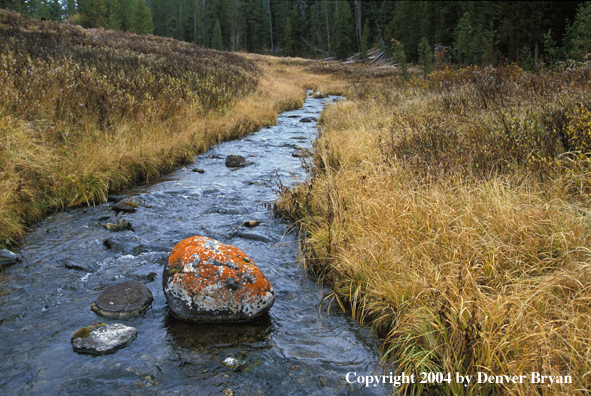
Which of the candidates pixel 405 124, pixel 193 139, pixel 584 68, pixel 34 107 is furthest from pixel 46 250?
pixel 584 68

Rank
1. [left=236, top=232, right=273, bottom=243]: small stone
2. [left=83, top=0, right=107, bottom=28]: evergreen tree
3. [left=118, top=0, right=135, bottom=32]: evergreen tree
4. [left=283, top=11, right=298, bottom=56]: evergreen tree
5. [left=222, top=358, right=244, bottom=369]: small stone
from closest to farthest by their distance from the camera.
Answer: [left=222, top=358, right=244, bottom=369]: small stone < [left=236, top=232, right=273, bottom=243]: small stone < [left=83, top=0, right=107, bottom=28]: evergreen tree < [left=118, top=0, right=135, bottom=32]: evergreen tree < [left=283, top=11, right=298, bottom=56]: evergreen tree

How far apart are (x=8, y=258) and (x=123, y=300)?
5.71 feet

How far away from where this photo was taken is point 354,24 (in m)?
65.5

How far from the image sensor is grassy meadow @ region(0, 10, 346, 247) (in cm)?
518

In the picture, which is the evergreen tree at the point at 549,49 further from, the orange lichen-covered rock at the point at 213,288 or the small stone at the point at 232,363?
the small stone at the point at 232,363

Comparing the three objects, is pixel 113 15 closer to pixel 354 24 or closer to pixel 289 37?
pixel 289 37

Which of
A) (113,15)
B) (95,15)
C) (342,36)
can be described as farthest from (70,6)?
(342,36)

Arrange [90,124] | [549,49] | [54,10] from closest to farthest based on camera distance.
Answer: [90,124]
[549,49]
[54,10]

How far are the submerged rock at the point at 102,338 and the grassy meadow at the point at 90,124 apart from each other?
7.16 feet

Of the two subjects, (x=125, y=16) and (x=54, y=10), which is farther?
(x=54, y=10)

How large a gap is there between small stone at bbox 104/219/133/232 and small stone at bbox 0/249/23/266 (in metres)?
1.08

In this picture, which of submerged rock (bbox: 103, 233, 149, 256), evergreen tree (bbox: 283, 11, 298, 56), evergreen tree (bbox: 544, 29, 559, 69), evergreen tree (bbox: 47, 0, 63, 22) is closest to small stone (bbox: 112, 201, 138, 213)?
submerged rock (bbox: 103, 233, 149, 256)

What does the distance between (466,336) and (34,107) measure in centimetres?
757

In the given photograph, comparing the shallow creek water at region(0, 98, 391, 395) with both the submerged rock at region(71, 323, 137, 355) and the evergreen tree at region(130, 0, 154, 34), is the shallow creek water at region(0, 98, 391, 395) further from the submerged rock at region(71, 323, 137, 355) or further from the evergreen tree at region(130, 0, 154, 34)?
the evergreen tree at region(130, 0, 154, 34)
